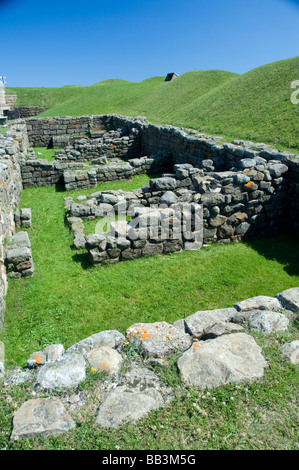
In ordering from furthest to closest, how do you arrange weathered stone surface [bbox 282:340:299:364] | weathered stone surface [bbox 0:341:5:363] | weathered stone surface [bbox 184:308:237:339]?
weathered stone surface [bbox 0:341:5:363]
weathered stone surface [bbox 184:308:237:339]
weathered stone surface [bbox 282:340:299:364]

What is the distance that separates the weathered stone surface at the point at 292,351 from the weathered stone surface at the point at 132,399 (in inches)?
62.5

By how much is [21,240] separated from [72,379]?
500 cm

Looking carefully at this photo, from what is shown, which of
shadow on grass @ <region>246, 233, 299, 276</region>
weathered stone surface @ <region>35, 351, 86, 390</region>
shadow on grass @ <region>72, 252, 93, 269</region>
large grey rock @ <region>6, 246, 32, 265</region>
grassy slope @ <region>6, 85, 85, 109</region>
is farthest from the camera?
grassy slope @ <region>6, 85, 85, 109</region>

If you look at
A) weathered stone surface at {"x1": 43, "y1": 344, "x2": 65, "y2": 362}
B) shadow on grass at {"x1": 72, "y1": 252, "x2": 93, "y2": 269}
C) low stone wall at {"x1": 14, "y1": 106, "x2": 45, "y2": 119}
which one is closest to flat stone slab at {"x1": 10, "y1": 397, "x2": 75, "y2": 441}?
weathered stone surface at {"x1": 43, "y1": 344, "x2": 65, "y2": 362}

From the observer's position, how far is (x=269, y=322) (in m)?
4.31

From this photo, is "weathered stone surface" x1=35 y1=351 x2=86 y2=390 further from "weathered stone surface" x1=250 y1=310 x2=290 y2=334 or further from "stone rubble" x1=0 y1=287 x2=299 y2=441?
"weathered stone surface" x1=250 y1=310 x2=290 y2=334

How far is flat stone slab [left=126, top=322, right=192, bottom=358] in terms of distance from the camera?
3846 mm

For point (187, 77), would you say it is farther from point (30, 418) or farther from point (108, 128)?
point (30, 418)

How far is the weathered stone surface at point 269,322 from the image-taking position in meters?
4.21

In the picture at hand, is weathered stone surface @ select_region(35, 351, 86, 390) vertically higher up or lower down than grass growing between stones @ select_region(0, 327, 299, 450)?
higher up

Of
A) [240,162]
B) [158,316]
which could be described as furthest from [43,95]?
[158,316]

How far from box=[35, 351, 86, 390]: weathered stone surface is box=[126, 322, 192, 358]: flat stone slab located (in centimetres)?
78

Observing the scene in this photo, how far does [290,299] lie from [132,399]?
3098 mm

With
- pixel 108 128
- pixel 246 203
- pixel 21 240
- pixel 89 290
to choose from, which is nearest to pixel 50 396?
pixel 89 290
